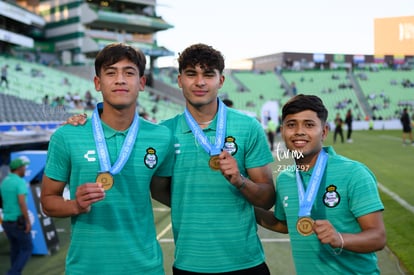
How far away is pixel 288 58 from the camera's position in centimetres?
7956

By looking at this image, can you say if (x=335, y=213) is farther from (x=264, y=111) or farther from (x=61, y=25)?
(x=61, y=25)

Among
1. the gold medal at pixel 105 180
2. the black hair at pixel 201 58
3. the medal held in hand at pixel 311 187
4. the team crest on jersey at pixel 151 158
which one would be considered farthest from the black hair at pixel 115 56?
the medal held in hand at pixel 311 187

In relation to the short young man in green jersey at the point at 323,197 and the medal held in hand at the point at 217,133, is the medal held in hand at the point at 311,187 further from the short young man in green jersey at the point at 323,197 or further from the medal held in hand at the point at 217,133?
the medal held in hand at the point at 217,133

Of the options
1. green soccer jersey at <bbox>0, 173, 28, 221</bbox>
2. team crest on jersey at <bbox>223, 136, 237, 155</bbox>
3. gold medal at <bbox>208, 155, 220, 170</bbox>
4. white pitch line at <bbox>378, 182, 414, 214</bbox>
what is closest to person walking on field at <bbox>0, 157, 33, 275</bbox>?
green soccer jersey at <bbox>0, 173, 28, 221</bbox>

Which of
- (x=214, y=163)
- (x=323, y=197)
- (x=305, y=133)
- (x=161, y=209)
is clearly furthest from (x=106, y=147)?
(x=161, y=209)

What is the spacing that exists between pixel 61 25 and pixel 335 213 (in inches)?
2379

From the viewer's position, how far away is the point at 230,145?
3.05 metres

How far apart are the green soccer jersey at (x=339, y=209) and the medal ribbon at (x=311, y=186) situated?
47mm

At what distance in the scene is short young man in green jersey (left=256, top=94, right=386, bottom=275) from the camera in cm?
255

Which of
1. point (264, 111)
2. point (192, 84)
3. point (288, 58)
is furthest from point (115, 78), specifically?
point (288, 58)

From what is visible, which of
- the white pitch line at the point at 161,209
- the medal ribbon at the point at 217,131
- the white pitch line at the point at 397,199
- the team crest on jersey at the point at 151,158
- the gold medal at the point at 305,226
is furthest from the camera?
the white pitch line at the point at 161,209

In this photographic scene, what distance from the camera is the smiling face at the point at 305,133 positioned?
272 centimetres

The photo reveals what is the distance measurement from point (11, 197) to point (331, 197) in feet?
16.5

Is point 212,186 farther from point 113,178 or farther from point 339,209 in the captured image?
point 339,209
